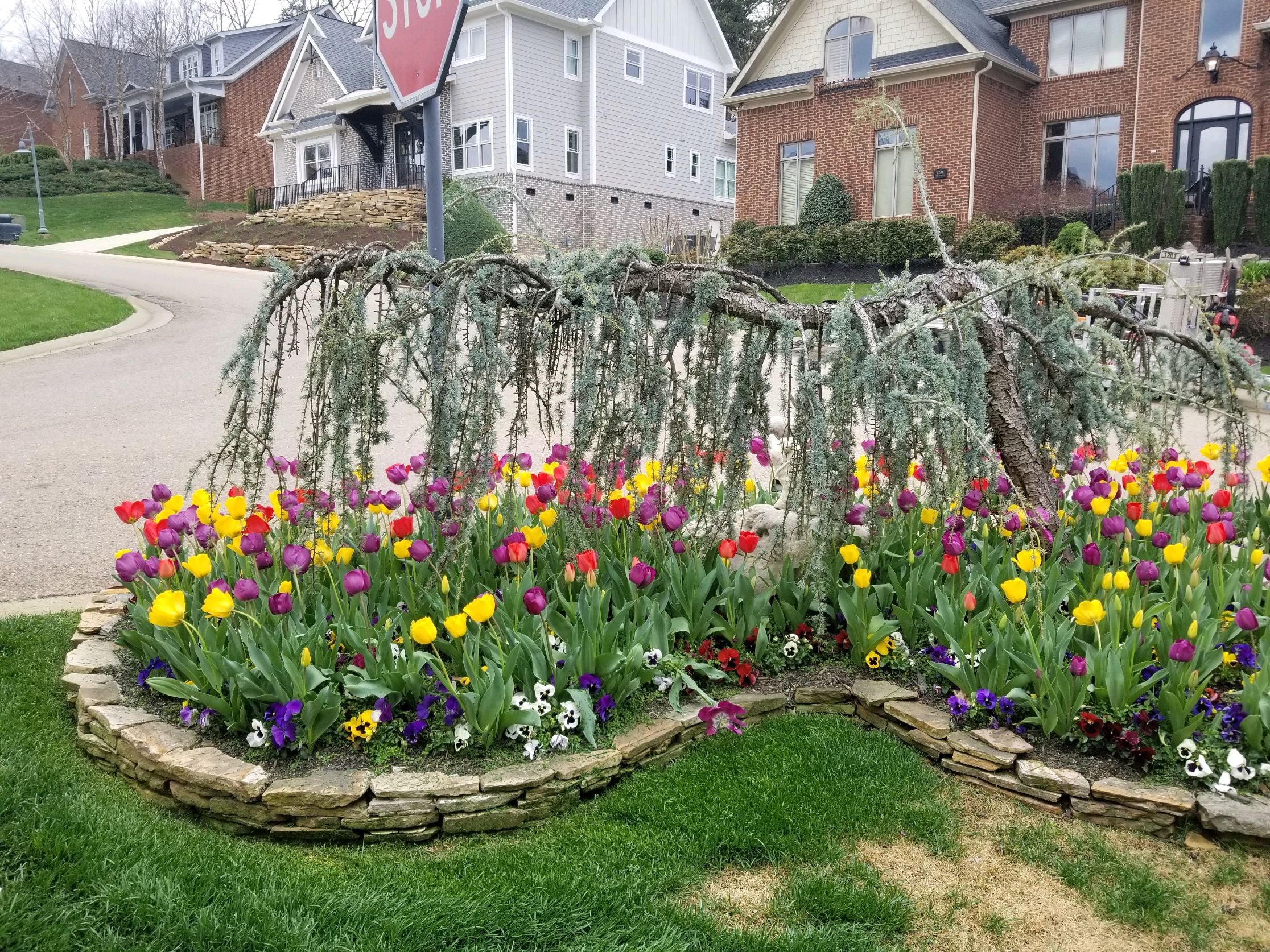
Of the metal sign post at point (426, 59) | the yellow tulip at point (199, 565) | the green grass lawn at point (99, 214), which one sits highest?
the green grass lawn at point (99, 214)

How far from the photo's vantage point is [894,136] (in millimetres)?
24344

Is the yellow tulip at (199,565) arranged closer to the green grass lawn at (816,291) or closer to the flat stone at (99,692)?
the flat stone at (99,692)

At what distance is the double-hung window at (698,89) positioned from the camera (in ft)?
112

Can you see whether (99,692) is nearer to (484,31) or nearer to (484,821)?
(484,821)

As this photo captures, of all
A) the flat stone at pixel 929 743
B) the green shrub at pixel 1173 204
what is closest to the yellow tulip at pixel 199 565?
the flat stone at pixel 929 743

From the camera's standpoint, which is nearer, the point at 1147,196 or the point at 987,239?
the point at 1147,196

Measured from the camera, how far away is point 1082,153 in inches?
928

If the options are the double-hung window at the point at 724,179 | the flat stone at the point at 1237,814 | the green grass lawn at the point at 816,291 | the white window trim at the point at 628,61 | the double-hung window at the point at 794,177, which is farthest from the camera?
the double-hung window at the point at 724,179

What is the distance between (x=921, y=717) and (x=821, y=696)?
0.41 m

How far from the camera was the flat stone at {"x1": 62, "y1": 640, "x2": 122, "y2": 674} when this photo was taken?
3.87 m

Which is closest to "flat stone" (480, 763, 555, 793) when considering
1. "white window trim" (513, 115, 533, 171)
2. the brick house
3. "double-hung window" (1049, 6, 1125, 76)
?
the brick house

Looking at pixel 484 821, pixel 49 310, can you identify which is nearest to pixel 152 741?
pixel 484 821

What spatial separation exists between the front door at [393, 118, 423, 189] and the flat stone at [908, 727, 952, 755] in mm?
30991

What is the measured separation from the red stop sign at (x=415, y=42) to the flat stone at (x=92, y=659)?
2.52 m
